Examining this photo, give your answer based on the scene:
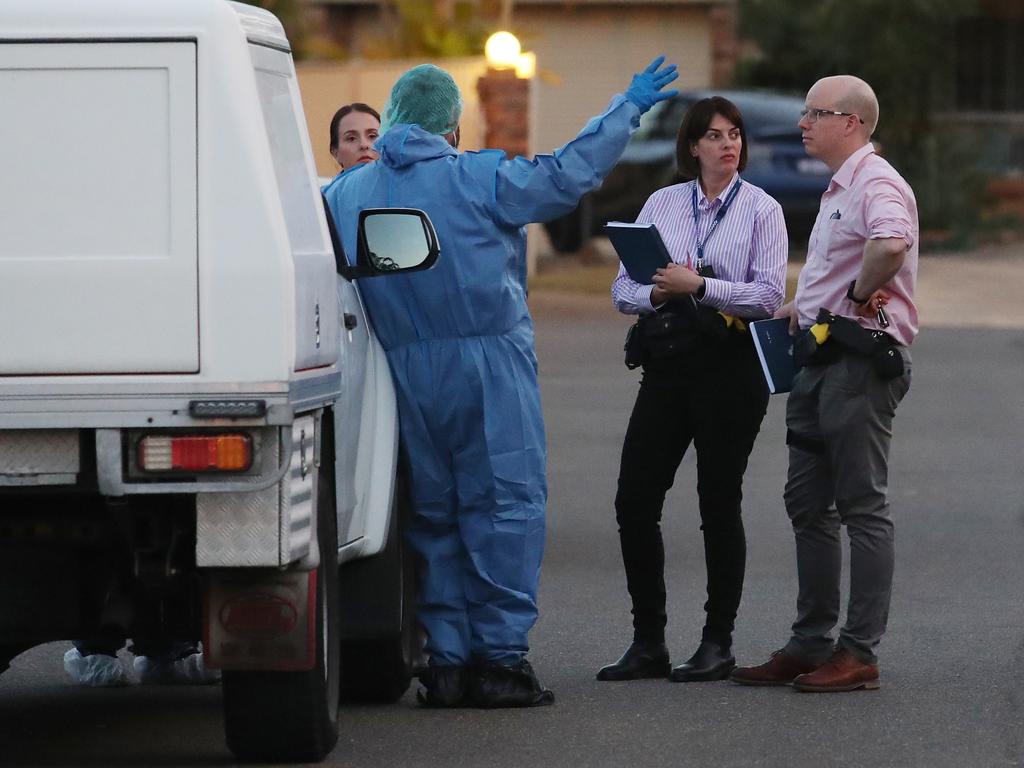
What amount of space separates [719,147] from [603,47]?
2449 centimetres

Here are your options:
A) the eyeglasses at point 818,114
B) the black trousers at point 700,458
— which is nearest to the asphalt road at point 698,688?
the black trousers at point 700,458

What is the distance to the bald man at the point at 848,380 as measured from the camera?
660 cm

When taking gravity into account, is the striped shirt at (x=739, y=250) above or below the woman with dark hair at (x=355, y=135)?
below

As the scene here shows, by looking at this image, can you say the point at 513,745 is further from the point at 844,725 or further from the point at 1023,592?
the point at 1023,592

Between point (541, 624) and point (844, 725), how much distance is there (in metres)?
2.06

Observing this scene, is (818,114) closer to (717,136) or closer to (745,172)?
(717,136)

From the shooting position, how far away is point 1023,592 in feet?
28.3

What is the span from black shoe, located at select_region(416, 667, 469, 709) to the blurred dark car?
1528 cm

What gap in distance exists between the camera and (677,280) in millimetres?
6828

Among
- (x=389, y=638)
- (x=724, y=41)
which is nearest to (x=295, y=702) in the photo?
(x=389, y=638)

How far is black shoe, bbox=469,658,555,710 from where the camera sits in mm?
6594

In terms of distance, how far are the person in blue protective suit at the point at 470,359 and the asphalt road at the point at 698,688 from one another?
11.3 inches

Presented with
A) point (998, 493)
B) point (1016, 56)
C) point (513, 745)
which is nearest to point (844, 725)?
point (513, 745)

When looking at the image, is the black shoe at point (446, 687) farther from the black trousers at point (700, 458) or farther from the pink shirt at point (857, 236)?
the pink shirt at point (857, 236)
